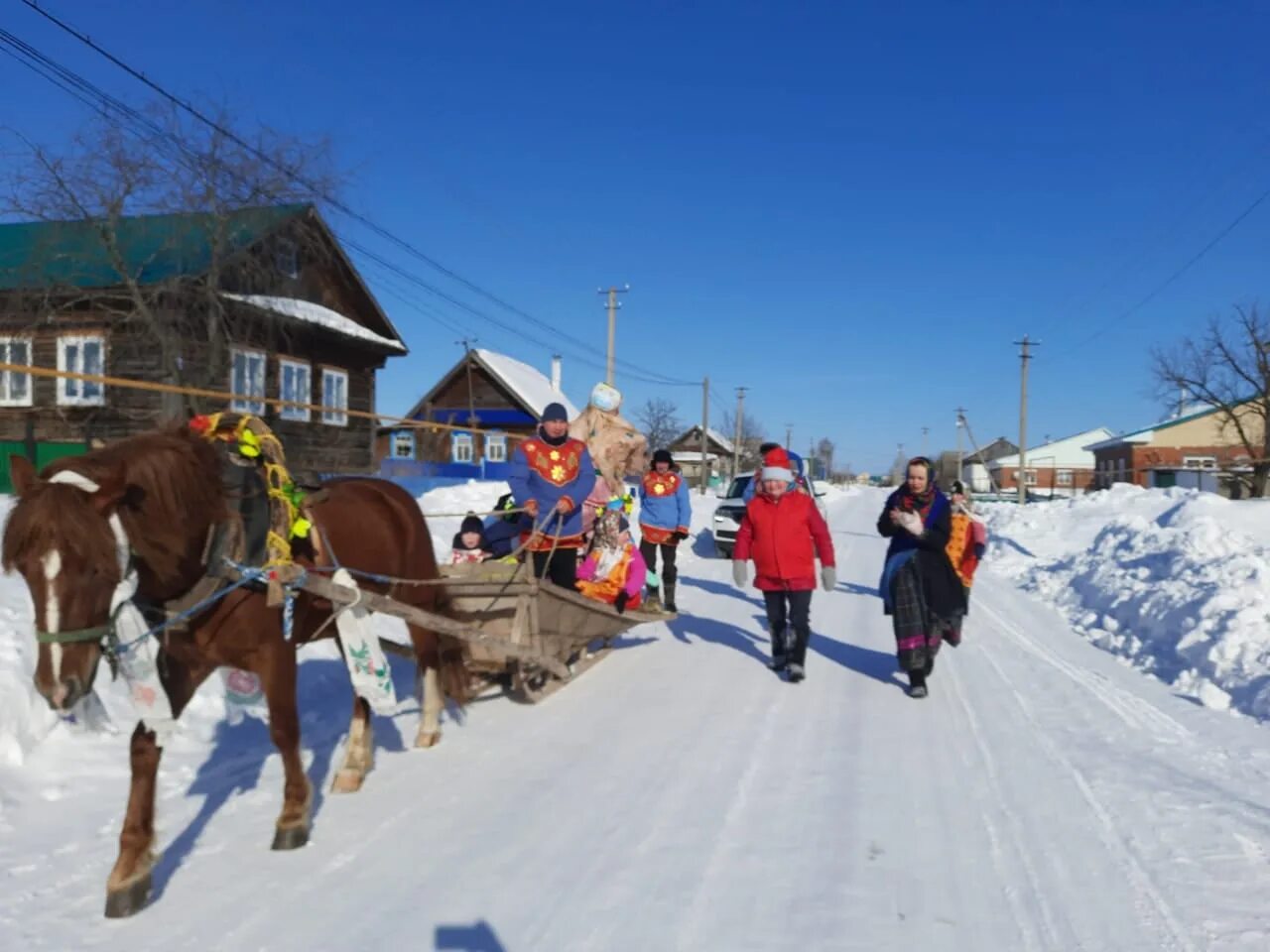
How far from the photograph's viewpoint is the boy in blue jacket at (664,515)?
9.20 m

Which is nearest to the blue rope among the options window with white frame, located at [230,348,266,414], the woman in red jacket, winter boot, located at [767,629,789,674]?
the woman in red jacket

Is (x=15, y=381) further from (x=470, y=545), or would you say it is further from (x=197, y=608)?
(x=197, y=608)

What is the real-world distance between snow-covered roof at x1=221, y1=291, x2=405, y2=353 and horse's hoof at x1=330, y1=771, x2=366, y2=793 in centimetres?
1496

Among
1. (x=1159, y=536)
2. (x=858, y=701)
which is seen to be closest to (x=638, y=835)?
(x=858, y=701)

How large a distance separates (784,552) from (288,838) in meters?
4.10

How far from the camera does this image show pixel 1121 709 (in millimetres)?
5746

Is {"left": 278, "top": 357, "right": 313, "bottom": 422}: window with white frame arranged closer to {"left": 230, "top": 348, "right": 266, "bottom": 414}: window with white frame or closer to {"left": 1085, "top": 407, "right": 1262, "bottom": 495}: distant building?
{"left": 230, "top": 348, "right": 266, "bottom": 414}: window with white frame

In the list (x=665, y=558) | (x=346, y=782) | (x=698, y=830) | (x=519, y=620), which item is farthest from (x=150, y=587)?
(x=665, y=558)

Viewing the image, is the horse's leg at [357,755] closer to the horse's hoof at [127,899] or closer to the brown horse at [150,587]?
the brown horse at [150,587]

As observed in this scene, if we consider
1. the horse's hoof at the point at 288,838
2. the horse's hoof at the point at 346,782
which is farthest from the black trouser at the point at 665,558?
the horse's hoof at the point at 288,838

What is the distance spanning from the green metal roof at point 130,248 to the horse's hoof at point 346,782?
15.2 m

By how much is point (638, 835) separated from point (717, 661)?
364 cm

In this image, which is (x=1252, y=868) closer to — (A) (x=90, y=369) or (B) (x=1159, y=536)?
(B) (x=1159, y=536)

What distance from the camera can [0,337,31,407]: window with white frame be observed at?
56.4 feet
